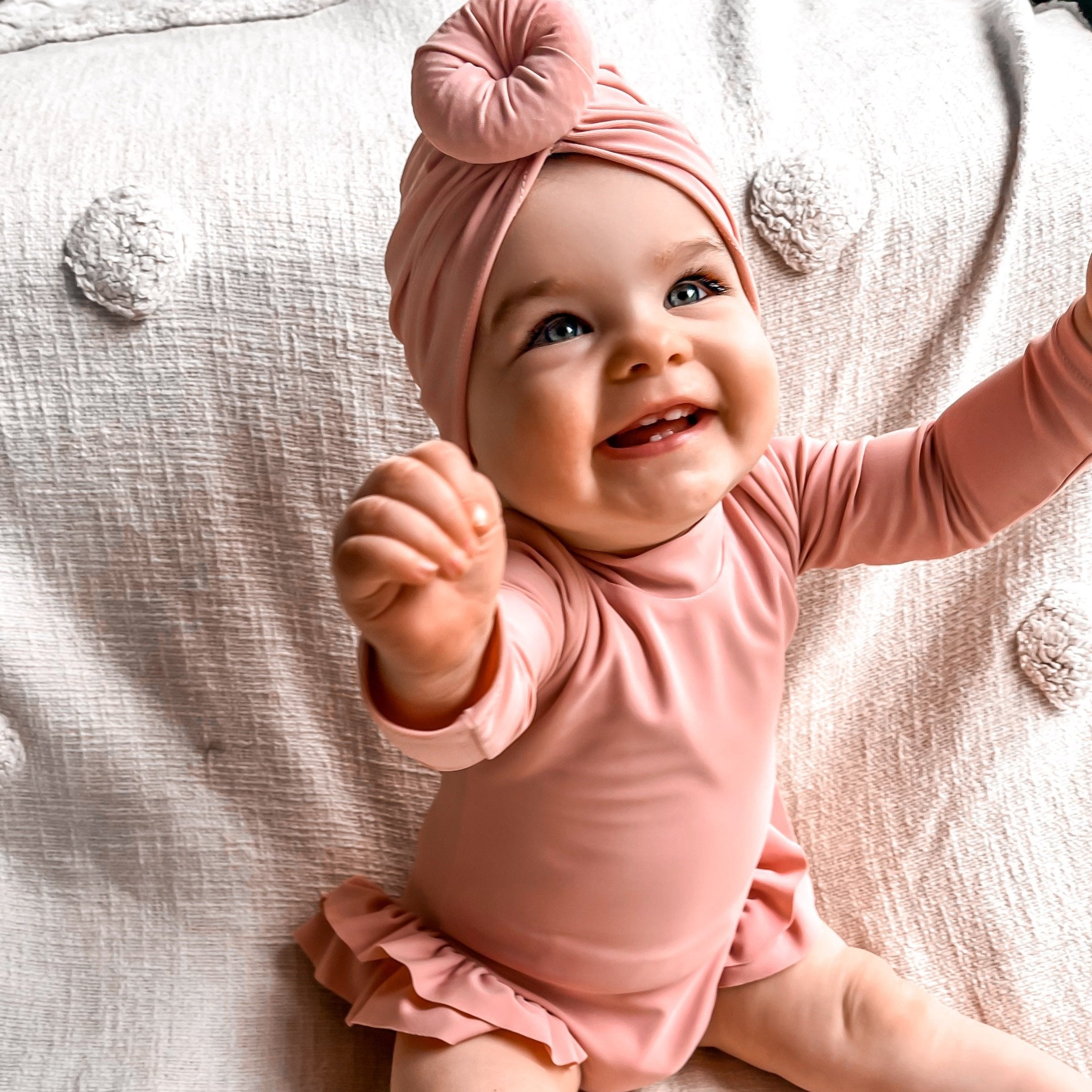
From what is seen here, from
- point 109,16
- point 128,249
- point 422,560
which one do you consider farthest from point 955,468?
point 109,16

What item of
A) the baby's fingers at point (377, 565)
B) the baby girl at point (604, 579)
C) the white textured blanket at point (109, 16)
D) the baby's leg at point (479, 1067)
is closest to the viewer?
the baby's fingers at point (377, 565)

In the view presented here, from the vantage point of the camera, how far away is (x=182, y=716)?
110cm

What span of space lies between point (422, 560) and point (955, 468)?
1.42 feet

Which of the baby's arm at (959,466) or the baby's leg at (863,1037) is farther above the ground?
the baby's arm at (959,466)

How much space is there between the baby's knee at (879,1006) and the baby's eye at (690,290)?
0.52 m

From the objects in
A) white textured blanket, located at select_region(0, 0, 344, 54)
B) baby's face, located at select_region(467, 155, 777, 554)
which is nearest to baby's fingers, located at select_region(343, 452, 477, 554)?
baby's face, located at select_region(467, 155, 777, 554)

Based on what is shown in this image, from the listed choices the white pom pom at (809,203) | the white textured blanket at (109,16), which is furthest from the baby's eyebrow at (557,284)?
the white textured blanket at (109,16)

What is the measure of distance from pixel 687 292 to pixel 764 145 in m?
0.40

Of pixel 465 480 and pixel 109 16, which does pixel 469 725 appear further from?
pixel 109 16

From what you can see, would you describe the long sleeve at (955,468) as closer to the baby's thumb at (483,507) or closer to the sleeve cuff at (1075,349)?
the sleeve cuff at (1075,349)

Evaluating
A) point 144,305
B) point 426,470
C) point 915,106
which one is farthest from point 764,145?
point 426,470

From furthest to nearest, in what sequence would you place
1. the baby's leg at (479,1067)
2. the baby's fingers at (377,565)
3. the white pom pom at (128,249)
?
the white pom pom at (128,249) < the baby's leg at (479,1067) < the baby's fingers at (377,565)

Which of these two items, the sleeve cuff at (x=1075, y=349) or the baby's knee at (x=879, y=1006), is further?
the baby's knee at (x=879, y=1006)

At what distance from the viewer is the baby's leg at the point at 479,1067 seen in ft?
2.66
